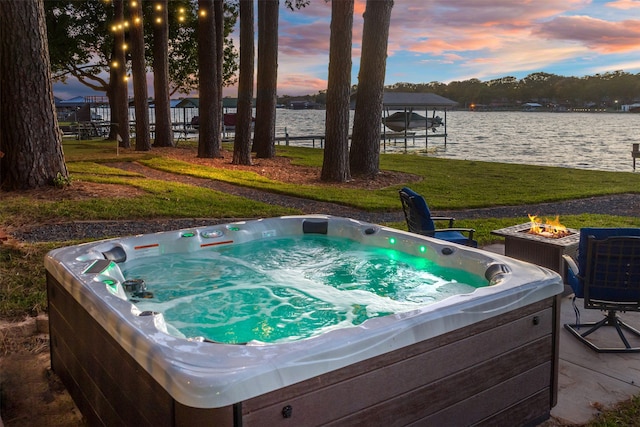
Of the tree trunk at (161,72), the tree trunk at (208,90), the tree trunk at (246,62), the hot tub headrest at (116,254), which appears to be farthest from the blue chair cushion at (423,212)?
the tree trunk at (161,72)

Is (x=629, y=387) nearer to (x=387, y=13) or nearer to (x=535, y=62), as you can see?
(x=387, y=13)

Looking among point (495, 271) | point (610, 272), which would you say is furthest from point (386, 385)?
point (610, 272)

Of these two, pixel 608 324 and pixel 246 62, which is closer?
pixel 608 324

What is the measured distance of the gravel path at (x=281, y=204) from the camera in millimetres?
6082

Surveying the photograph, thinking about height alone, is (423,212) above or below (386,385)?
above

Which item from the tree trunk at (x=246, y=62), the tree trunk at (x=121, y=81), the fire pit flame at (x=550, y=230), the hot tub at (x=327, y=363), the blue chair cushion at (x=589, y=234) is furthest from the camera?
the tree trunk at (x=121, y=81)

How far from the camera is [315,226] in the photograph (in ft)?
17.7

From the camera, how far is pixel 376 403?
2.12 meters

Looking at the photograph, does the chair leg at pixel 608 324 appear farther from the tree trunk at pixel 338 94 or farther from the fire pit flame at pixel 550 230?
the tree trunk at pixel 338 94

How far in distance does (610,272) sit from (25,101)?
288 inches

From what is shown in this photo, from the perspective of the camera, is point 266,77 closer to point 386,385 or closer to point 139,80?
point 139,80

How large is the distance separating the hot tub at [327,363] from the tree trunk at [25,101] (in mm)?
4860

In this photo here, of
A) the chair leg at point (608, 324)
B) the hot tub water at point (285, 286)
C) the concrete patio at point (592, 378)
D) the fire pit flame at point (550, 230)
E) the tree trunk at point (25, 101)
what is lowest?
the concrete patio at point (592, 378)

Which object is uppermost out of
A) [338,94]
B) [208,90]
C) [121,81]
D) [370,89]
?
[121,81]
